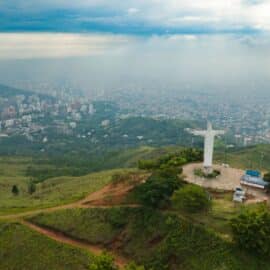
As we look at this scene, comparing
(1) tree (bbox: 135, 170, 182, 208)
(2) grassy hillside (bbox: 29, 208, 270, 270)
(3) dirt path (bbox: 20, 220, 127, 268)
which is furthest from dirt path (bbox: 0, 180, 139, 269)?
(1) tree (bbox: 135, 170, 182, 208)

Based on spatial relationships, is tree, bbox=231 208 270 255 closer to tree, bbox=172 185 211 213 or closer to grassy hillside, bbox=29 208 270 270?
grassy hillside, bbox=29 208 270 270

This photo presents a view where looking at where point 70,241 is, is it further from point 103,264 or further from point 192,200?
point 192,200

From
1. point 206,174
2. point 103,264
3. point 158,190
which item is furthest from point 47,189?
point 103,264

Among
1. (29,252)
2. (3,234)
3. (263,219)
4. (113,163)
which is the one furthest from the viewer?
(113,163)

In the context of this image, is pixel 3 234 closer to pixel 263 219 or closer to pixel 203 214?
pixel 203 214

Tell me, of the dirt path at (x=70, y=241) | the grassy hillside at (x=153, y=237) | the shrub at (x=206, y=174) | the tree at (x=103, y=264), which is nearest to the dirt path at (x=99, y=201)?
the grassy hillside at (x=153, y=237)

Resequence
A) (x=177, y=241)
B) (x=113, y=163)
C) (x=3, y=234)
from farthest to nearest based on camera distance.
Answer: (x=113, y=163) → (x=3, y=234) → (x=177, y=241)

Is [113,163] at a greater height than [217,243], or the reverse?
[217,243]

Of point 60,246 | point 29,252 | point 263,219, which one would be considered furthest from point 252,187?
point 29,252
